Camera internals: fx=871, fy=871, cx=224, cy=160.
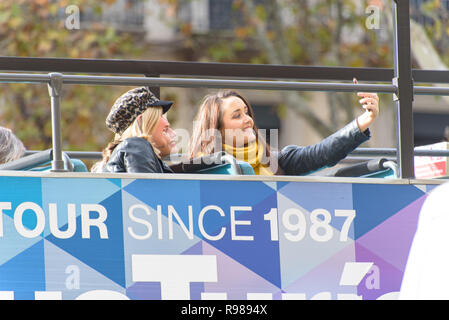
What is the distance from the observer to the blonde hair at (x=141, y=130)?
4055mm

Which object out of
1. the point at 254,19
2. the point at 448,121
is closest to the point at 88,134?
the point at 254,19

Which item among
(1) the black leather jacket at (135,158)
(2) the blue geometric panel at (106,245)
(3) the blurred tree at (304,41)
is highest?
(3) the blurred tree at (304,41)

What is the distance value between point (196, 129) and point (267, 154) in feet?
1.26

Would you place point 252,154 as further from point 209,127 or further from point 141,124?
point 141,124

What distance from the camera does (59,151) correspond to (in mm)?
3623

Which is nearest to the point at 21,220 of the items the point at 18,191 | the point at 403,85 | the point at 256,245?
the point at 18,191

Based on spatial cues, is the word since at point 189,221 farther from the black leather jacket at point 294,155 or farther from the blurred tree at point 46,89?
the blurred tree at point 46,89

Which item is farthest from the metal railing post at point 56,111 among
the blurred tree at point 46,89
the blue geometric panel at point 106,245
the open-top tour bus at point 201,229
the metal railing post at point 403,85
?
the blurred tree at point 46,89

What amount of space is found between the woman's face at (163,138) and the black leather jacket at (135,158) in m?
0.25

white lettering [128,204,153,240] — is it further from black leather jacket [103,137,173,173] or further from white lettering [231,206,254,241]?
white lettering [231,206,254,241]

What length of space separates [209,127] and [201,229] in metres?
0.82

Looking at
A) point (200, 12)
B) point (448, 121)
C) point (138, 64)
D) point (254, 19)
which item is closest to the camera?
point (138, 64)

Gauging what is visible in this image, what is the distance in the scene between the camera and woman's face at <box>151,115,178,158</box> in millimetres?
4141

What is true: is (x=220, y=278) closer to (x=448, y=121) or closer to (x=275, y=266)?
(x=275, y=266)
